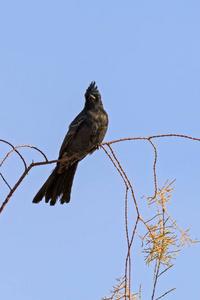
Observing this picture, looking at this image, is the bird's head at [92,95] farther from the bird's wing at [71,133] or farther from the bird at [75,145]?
the bird's wing at [71,133]

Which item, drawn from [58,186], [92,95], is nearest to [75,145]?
[58,186]

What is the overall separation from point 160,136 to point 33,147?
756 millimetres

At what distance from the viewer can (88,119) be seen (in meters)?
6.09

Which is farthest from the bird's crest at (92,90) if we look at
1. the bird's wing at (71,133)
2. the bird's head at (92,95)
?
the bird's wing at (71,133)

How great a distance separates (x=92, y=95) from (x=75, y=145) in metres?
0.78

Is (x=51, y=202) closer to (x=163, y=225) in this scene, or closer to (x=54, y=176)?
(x=54, y=176)

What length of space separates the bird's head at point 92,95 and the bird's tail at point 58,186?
83 cm

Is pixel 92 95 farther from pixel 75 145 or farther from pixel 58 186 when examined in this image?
pixel 58 186

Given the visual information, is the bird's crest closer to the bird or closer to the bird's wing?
the bird

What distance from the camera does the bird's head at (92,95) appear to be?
640 centimetres

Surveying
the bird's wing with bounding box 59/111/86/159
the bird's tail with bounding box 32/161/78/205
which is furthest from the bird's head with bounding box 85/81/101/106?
the bird's tail with bounding box 32/161/78/205

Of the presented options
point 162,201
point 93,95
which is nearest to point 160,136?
point 162,201

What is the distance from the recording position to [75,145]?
19.8ft

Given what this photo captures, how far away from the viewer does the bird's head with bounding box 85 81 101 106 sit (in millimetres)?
6402
